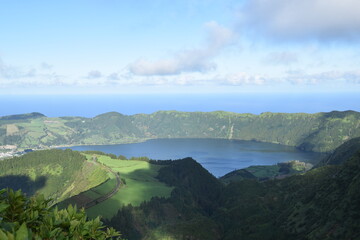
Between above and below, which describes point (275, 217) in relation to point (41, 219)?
below

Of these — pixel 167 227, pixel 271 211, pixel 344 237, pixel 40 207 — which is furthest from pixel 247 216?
pixel 40 207

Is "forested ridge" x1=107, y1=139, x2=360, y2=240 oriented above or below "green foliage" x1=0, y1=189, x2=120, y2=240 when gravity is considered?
below

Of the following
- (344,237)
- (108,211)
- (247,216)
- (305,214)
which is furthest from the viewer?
(247,216)

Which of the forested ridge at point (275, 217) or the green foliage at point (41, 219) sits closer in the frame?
the green foliage at point (41, 219)

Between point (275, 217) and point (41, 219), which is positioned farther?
point (275, 217)

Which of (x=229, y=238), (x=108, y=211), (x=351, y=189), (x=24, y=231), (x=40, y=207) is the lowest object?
(x=229, y=238)

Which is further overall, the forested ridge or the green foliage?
the forested ridge

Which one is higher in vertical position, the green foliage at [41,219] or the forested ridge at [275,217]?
the green foliage at [41,219]

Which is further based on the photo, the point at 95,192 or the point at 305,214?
the point at 95,192

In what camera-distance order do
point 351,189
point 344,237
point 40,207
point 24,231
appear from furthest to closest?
point 351,189 → point 344,237 → point 40,207 → point 24,231

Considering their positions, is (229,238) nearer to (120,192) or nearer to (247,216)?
(247,216)

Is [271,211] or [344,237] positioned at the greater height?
[344,237]
